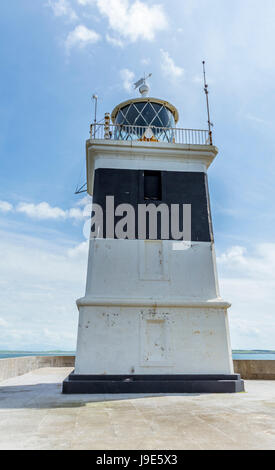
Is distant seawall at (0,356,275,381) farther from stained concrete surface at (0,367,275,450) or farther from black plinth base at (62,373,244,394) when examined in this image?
stained concrete surface at (0,367,275,450)

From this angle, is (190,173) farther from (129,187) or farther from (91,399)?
(91,399)

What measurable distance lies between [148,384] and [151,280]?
2393mm

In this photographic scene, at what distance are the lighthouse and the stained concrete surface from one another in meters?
Answer: 0.85

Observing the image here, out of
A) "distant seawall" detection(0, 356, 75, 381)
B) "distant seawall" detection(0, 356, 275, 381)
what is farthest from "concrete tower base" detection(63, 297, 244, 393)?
"distant seawall" detection(0, 356, 75, 381)

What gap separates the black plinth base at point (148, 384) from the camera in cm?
718

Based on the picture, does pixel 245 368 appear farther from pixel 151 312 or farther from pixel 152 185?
pixel 152 185

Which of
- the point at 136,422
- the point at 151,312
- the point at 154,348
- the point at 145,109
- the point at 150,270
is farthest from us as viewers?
the point at 145,109

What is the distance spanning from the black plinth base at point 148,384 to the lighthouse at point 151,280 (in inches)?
0.8

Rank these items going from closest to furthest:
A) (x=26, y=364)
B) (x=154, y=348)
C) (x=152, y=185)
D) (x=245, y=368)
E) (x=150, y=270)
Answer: (x=154, y=348) → (x=150, y=270) → (x=152, y=185) → (x=245, y=368) → (x=26, y=364)

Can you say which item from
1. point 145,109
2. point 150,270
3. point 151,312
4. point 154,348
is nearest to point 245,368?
point 154,348

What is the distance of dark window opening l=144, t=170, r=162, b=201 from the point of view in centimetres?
940

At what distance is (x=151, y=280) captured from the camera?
8438mm

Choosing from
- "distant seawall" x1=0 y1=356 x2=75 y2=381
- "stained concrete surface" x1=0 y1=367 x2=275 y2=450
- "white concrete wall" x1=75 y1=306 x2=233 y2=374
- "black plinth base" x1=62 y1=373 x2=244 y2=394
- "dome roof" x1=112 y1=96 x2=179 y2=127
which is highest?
"dome roof" x1=112 y1=96 x2=179 y2=127

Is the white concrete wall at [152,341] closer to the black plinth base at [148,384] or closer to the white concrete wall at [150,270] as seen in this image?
the black plinth base at [148,384]
